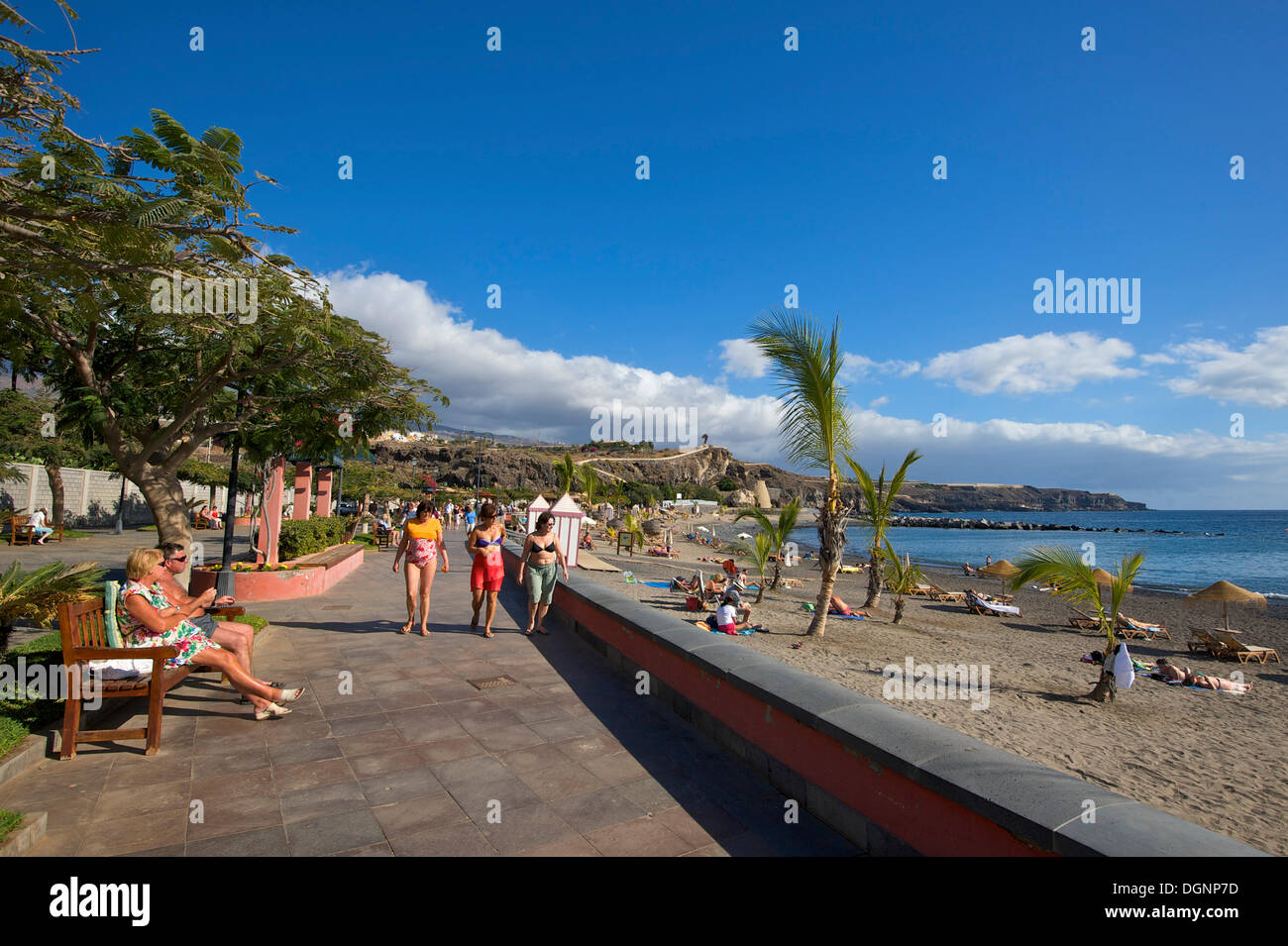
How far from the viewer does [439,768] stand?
320 cm

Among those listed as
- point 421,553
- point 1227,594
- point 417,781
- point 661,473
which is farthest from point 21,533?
point 661,473

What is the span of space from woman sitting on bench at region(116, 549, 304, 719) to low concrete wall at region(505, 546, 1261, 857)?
2575 millimetres

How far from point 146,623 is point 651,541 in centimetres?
2867

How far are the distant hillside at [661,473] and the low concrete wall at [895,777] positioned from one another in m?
6.31

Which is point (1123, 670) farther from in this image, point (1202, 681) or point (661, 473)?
point (661, 473)

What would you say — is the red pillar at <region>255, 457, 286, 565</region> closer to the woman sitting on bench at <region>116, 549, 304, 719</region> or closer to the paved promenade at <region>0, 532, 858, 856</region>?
the paved promenade at <region>0, 532, 858, 856</region>

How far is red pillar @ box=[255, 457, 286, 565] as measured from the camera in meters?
8.68

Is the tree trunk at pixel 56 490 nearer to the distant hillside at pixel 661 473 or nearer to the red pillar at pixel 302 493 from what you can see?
the red pillar at pixel 302 493

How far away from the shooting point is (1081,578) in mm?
6629

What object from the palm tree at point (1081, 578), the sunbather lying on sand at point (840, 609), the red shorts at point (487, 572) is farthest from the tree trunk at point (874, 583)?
the red shorts at point (487, 572)

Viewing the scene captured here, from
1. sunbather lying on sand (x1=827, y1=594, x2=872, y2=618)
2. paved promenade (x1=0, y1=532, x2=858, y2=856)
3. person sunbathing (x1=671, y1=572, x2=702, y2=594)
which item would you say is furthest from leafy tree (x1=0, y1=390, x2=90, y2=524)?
sunbather lying on sand (x1=827, y1=594, x2=872, y2=618)

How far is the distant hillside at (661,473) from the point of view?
89.8m
